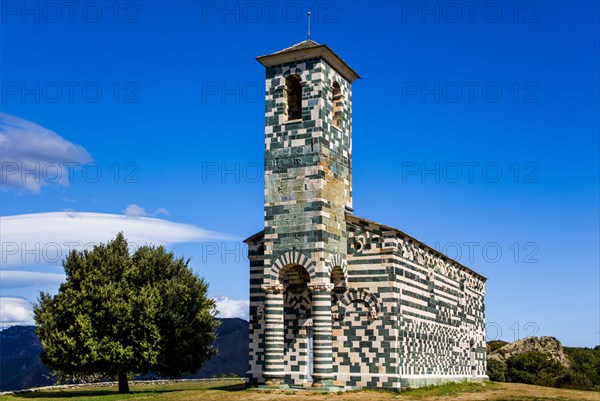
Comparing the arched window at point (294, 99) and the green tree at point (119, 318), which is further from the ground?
the arched window at point (294, 99)

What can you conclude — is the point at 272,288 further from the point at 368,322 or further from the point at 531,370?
the point at 531,370

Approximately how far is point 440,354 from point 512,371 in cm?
2665

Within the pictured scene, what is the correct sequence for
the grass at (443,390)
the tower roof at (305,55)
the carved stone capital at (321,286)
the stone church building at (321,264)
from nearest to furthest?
1. the carved stone capital at (321,286)
2. the grass at (443,390)
3. the stone church building at (321,264)
4. the tower roof at (305,55)

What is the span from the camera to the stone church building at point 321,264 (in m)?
31.8

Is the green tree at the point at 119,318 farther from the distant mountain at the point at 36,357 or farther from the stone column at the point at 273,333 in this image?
the distant mountain at the point at 36,357

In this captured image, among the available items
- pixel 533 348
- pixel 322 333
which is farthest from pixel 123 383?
pixel 533 348

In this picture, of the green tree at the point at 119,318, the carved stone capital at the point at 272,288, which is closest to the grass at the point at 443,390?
the carved stone capital at the point at 272,288

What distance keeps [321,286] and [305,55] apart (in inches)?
457

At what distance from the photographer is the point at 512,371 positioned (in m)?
61.9

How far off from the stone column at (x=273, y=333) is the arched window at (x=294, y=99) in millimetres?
9117

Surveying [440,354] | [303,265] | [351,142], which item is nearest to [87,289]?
[303,265]

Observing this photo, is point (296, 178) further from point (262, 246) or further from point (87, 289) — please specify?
point (87, 289)

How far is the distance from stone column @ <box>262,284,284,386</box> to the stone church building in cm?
5

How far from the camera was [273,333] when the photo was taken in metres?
32.1
